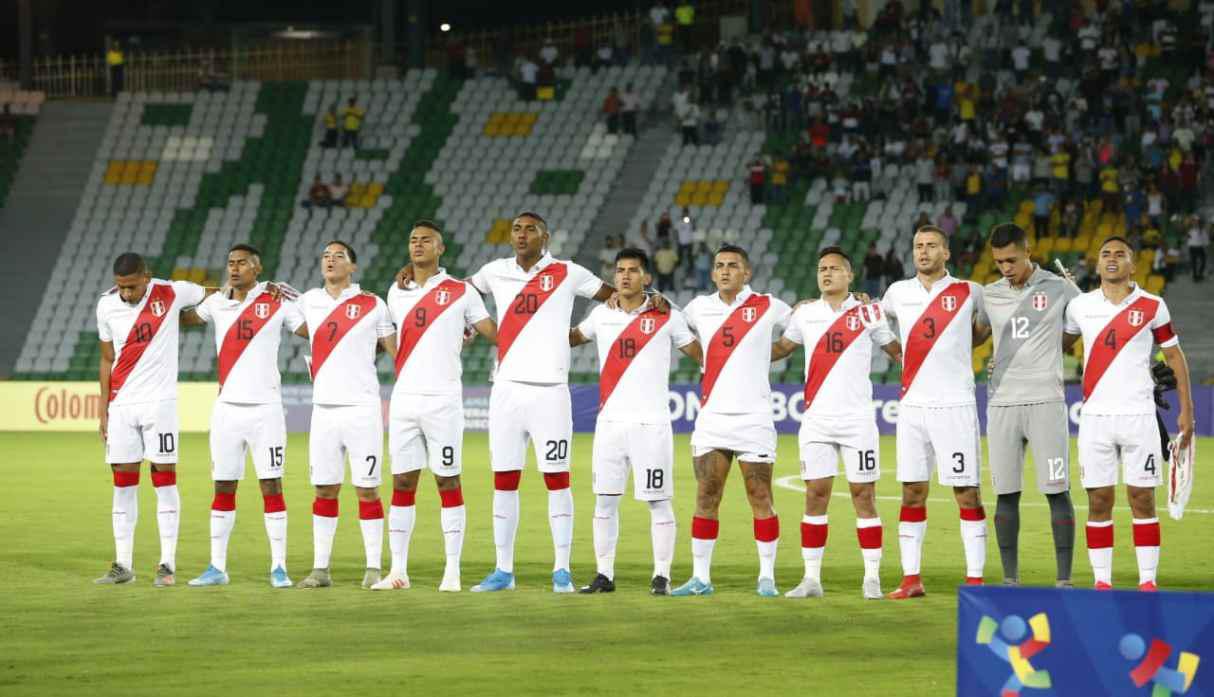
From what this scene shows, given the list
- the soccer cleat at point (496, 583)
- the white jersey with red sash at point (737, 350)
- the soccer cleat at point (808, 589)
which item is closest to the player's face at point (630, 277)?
the white jersey with red sash at point (737, 350)

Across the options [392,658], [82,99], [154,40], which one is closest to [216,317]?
[392,658]

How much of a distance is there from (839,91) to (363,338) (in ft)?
95.5

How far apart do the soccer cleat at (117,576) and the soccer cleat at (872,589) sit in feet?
16.9

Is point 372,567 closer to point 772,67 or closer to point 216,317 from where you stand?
point 216,317

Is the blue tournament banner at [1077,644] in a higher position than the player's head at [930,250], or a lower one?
lower

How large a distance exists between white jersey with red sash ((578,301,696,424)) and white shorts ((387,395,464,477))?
1019 mm

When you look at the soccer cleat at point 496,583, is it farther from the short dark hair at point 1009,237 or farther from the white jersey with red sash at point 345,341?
the short dark hair at point 1009,237

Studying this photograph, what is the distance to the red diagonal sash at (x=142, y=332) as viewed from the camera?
13.2m

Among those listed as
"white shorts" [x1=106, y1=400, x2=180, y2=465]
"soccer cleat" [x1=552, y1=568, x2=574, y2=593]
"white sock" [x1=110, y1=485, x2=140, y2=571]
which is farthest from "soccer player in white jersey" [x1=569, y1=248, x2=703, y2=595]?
"white sock" [x1=110, y1=485, x2=140, y2=571]

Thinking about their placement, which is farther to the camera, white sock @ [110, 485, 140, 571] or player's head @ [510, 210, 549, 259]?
white sock @ [110, 485, 140, 571]

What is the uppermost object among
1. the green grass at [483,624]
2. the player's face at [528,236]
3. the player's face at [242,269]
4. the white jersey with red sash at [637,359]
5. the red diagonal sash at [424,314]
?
the player's face at [528,236]

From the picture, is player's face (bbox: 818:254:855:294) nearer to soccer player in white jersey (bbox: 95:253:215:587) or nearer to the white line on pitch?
soccer player in white jersey (bbox: 95:253:215:587)

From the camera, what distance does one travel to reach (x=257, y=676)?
919 centimetres

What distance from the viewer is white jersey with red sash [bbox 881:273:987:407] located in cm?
1196
